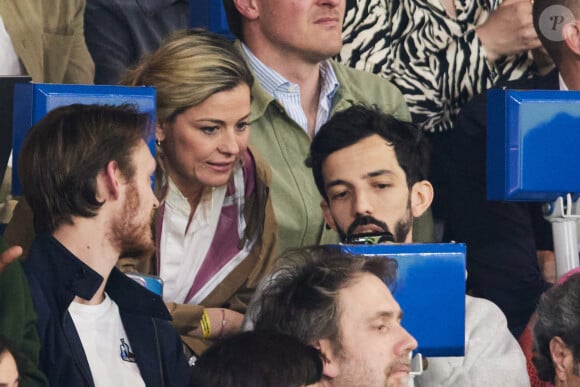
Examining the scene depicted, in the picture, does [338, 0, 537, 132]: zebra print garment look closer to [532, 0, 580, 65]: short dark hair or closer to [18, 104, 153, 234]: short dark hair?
[532, 0, 580, 65]: short dark hair

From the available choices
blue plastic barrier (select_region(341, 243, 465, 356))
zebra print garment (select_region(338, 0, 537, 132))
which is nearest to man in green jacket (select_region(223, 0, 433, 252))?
zebra print garment (select_region(338, 0, 537, 132))

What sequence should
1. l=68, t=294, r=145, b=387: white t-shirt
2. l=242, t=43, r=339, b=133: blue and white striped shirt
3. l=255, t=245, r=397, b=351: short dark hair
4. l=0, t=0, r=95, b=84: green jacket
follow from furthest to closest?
l=242, t=43, r=339, b=133: blue and white striped shirt < l=0, t=0, r=95, b=84: green jacket < l=255, t=245, r=397, b=351: short dark hair < l=68, t=294, r=145, b=387: white t-shirt

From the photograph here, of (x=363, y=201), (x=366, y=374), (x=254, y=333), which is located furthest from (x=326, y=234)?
(x=254, y=333)

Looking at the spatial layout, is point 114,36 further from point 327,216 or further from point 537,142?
point 537,142

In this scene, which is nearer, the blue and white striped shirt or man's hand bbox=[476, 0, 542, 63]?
the blue and white striped shirt

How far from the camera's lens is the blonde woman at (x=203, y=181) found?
3.42 meters

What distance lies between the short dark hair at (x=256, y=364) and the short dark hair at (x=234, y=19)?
4.66 ft

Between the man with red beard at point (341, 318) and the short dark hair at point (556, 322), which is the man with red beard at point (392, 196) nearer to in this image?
the short dark hair at point (556, 322)

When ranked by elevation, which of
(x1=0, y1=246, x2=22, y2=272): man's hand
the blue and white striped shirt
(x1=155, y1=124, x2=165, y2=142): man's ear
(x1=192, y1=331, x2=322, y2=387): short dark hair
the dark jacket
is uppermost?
the dark jacket

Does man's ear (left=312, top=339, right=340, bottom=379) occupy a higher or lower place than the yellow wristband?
lower

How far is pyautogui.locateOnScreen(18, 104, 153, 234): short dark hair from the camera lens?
2.83m

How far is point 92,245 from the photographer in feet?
9.39

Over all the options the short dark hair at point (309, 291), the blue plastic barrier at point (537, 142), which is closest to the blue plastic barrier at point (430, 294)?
the short dark hair at point (309, 291)

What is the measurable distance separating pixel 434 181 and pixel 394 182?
58 cm
